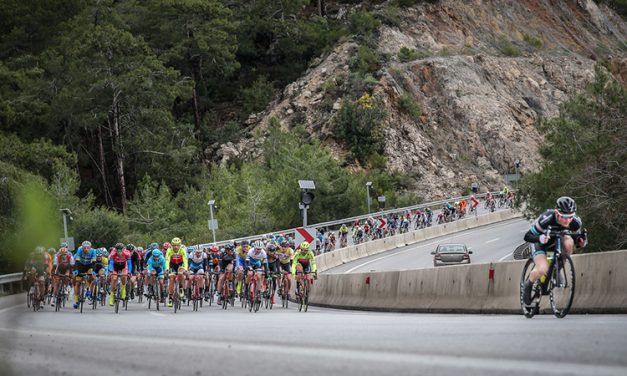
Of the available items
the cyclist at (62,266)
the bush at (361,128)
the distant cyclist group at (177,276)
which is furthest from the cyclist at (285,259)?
the bush at (361,128)

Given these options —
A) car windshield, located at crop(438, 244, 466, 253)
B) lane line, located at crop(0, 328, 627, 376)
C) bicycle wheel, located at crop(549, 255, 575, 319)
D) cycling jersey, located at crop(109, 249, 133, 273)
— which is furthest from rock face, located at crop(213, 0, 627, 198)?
lane line, located at crop(0, 328, 627, 376)

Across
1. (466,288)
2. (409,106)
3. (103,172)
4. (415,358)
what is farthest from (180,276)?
(409,106)

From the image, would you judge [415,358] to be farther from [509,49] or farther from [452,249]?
[509,49]

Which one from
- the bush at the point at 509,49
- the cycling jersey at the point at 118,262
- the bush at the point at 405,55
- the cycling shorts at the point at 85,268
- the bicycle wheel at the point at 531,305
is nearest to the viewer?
the bicycle wheel at the point at 531,305

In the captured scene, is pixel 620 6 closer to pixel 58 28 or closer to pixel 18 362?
pixel 58 28

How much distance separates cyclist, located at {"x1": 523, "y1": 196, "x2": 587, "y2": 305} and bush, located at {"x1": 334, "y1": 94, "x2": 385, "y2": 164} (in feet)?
200

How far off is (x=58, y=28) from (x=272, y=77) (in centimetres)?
1894

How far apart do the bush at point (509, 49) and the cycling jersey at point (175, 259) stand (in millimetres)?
70397

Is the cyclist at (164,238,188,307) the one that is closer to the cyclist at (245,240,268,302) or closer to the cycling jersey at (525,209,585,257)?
the cyclist at (245,240,268,302)

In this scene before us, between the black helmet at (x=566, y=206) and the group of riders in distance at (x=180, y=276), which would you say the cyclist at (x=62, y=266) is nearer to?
the group of riders in distance at (x=180, y=276)

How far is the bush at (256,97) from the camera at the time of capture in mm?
80750

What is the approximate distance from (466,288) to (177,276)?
364 inches

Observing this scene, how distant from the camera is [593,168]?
115 feet

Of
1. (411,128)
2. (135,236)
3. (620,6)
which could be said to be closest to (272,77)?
(411,128)
